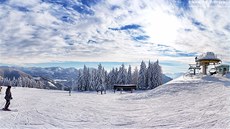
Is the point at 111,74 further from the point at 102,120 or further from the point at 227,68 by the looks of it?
the point at 102,120

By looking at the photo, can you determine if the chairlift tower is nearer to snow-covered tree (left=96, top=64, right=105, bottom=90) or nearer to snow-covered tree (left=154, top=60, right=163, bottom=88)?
snow-covered tree (left=154, top=60, right=163, bottom=88)

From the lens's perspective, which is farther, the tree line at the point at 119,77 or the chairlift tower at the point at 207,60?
the tree line at the point at 119,77

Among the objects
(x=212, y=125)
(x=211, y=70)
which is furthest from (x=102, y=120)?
(x=211, y=70)

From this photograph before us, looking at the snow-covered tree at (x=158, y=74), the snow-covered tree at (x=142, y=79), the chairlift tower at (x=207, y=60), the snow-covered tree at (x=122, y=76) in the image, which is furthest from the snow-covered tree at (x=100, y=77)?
the chairlift tower at (x=207, y=60)

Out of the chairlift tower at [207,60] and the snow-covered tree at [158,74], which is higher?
the chairlift tower at [207,60]

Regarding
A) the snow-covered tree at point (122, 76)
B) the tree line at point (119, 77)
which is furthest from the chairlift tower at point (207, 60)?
the snow-covered tree at point (122, 76)

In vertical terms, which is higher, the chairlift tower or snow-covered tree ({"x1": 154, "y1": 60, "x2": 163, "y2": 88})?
the chairlift tower

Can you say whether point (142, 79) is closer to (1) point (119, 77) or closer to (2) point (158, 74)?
(2) point (158, 74)

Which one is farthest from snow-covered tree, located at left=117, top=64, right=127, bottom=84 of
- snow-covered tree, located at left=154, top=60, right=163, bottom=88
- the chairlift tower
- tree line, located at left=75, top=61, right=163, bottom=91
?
the chairlift tower

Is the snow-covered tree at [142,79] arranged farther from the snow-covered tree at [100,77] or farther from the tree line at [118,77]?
the snow-covered tree at [100,77]

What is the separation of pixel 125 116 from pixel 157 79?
177 feet

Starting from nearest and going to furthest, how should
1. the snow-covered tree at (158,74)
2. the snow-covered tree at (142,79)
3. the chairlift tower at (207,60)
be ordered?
the chairlift tower at (207,60)
the snow-covered tree at (158,74)
the snow-covered tree at (142,79)

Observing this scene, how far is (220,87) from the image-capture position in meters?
24.6

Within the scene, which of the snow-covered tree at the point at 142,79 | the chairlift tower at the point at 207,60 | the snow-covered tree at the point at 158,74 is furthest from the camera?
the snow-covered tree at the point at 142,79
